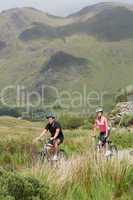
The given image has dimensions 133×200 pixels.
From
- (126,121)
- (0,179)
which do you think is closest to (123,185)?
(0,179)

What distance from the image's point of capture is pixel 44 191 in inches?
281

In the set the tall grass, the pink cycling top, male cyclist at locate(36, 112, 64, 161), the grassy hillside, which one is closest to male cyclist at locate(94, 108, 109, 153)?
the pink cycling top

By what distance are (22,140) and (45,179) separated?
14.7 metres

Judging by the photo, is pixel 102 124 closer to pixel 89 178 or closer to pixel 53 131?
pixel 53 131

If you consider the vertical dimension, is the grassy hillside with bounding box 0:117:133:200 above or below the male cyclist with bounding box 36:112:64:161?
below

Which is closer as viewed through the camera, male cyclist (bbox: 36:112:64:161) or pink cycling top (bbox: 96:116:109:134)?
male cyclist (bbox: 36:112:64:161)

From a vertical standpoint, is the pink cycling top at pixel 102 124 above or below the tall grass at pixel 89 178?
above

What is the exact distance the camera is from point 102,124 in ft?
57.7

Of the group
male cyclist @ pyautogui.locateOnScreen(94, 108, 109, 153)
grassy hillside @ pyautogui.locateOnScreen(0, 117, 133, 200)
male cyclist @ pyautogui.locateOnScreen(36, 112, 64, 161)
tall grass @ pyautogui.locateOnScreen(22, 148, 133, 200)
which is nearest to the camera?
grassy hillside @ pyautogui.locateOnScreen(0, 117, 133, 200)

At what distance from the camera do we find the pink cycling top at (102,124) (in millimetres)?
17500

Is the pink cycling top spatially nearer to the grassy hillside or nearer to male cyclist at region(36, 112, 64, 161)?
male cyclist at region(36, 112, 64, 161)

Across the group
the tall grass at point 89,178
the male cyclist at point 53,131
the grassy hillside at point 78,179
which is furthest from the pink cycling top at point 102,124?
the tall grass at point 89,178

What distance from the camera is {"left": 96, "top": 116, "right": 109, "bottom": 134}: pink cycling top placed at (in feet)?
57.4

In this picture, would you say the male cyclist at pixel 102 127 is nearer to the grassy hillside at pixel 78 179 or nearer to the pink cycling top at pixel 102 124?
the pink cycling top at pixel 102 124
